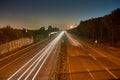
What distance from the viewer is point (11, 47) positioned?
6500 cm

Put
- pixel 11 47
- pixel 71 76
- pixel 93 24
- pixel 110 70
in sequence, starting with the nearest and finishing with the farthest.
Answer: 1. pixel 71 76
2. pixel 110 70
3. pixel 11 47
4. pixel 93 24

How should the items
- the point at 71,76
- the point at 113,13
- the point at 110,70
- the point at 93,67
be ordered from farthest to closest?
1. the point at 113,13
2. the point at 93,67
3. the point at 110,70
4. the point at 71,76

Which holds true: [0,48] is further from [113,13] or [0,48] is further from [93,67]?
[113,13]

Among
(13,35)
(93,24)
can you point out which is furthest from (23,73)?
(93,24)

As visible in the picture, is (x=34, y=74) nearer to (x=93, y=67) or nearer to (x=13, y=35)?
(x=93, y=67)

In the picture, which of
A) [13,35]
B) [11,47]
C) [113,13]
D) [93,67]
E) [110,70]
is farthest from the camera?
[13,35]

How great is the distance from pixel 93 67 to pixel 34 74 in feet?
27.4

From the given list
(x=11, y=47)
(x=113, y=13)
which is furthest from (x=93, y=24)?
(x=11, y=47)

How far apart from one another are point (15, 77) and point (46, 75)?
352 cm

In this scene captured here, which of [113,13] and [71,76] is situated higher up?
[113,13]

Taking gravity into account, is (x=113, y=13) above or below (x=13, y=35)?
above

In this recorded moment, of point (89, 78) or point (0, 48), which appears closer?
point (89, 78)

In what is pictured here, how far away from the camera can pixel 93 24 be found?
9825 centimetres

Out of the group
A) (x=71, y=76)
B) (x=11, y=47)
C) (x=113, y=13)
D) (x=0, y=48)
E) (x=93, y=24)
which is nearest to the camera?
(x=71, y=76)
